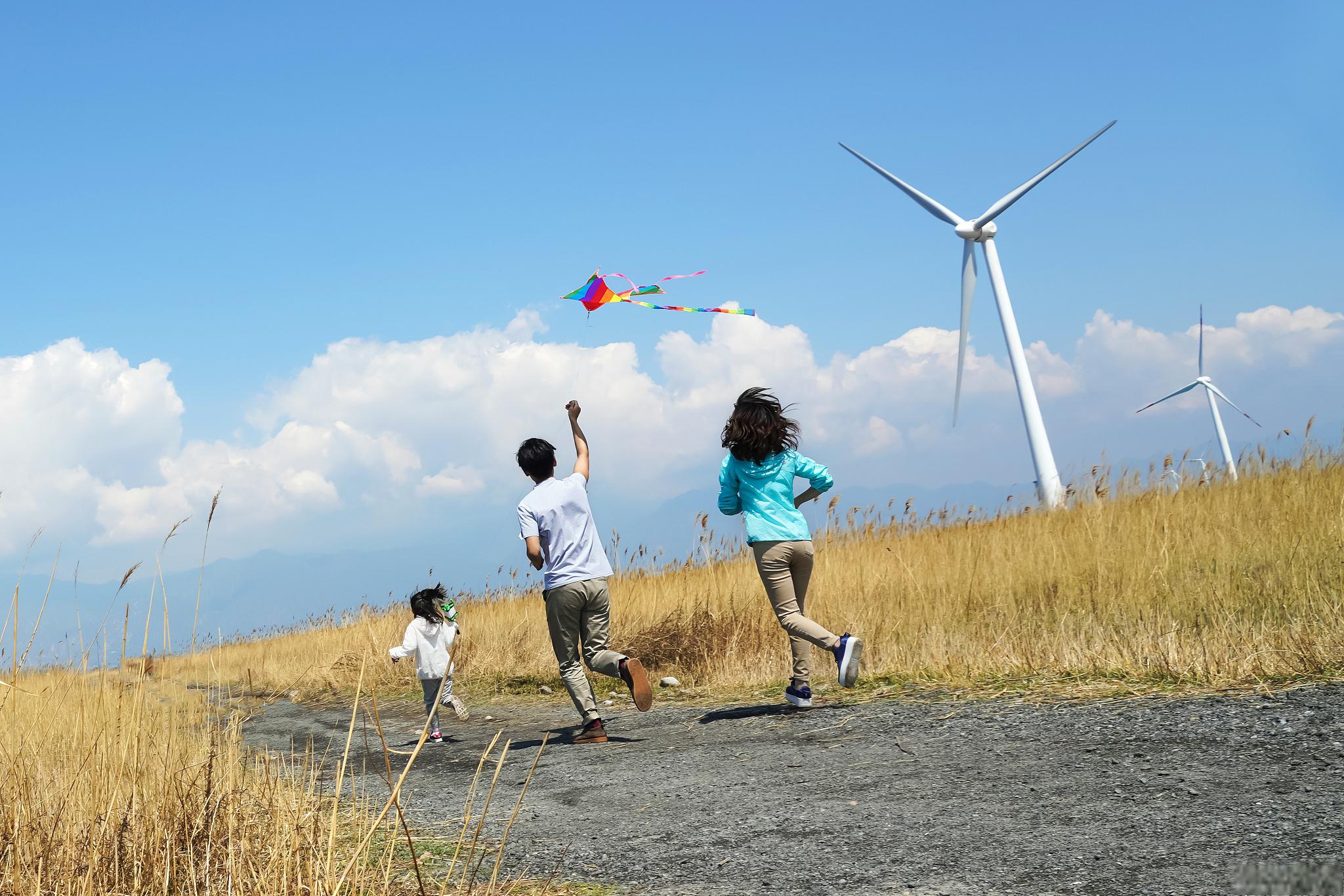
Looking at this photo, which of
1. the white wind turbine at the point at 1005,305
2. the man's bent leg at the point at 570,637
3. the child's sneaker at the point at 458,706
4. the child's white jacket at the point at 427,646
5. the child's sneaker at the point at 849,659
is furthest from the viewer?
the white wind turbine at the point at 1005,305

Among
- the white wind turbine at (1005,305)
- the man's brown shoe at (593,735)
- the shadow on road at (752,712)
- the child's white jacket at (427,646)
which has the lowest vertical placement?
the man's brown shoe at (593,735)

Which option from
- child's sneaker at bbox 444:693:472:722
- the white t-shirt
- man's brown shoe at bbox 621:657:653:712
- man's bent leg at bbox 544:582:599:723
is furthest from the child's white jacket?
man's brown shoe at bbox 621:657:653:712

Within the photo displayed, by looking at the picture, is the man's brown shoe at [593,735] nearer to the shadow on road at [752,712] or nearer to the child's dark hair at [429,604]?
the shadow on road at [752,712]

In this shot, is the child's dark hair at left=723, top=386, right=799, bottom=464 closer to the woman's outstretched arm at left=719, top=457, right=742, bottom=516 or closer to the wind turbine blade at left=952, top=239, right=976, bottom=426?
the woman's outstretched arm at left=719, top=457, right=742, bottom=516

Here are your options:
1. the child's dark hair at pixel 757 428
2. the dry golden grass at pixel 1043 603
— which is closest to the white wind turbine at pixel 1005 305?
the dry golden grass at pixel 1043 603

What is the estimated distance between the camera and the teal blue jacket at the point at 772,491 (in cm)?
624

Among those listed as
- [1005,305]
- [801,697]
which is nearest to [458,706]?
[801,697]

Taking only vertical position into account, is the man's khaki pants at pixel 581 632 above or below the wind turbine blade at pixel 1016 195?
below

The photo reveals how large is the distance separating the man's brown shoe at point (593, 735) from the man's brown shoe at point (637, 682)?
0.96 ft

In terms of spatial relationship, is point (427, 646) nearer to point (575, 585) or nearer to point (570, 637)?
point (570, 637)

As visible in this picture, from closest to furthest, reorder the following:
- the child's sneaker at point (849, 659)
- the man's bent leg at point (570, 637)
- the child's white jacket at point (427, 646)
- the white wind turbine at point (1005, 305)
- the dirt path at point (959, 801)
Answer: the dirt path at point (959, 801) < the child's sneaker at point (849, 659) < the man's bent leg at point (570, 637) < the child's white jacket at point (427, 646) < the white wind turbine at point (1005, 305)

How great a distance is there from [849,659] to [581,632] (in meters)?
1.83

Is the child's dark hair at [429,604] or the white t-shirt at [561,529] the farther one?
the child's dark hair at [429,604]

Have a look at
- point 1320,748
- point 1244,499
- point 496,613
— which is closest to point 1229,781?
point 1320,748
